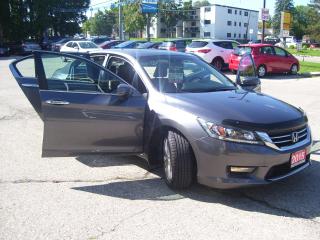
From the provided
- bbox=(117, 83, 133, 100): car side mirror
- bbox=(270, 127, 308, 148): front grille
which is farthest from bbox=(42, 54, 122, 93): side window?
bbox=(270, 127, 308, 148): front grille

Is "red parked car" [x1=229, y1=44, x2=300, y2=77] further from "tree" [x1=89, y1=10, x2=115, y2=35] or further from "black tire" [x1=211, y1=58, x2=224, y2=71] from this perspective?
"tree" [x1=89, y1=10, x2=115, y2=35]

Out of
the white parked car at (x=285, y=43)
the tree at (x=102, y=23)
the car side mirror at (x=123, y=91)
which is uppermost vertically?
the tree at (x=102, y=23)

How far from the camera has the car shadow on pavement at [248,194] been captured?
4250 mm

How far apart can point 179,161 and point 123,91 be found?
1.03 meters

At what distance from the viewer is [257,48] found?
19.0m

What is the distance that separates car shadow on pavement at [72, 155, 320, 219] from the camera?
A: 13.9ft

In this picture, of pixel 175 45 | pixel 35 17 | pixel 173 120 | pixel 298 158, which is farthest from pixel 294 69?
pixel 35 17

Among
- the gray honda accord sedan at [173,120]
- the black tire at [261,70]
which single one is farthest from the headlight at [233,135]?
the black tire at [261,70]

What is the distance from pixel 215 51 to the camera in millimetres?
21328

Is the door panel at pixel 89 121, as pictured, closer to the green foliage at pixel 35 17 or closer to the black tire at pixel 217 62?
the black tire at pixel 217 62

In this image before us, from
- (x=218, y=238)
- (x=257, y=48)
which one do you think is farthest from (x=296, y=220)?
(x=257, y=48)

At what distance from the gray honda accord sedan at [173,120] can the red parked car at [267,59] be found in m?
13.7

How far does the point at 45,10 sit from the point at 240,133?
183 ft

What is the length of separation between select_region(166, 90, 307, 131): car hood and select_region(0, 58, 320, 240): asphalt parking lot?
830 millimetres
